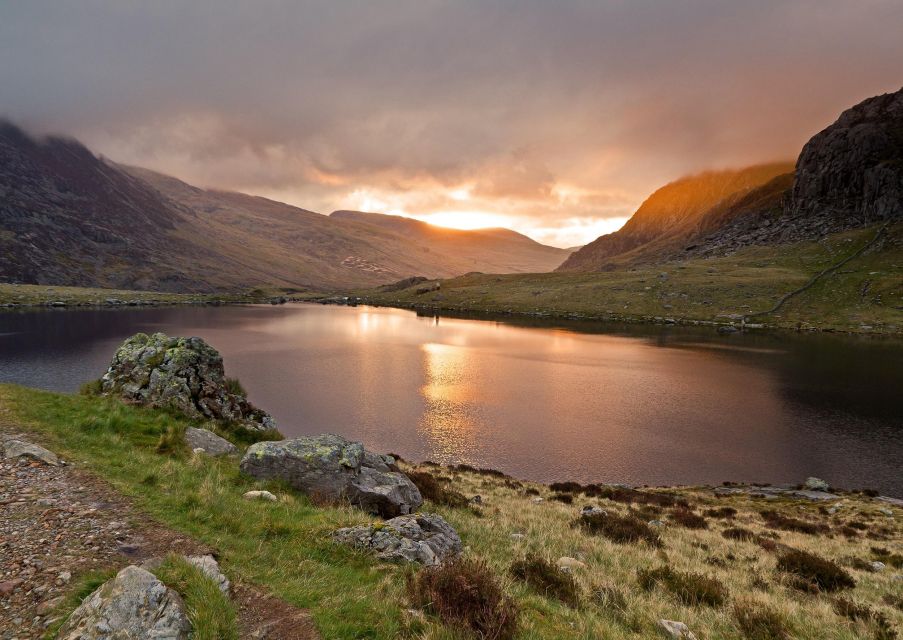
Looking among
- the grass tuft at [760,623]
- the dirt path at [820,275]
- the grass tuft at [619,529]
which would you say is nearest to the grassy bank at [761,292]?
the dirt path at [820,275]

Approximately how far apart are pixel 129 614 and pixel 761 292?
175 metres

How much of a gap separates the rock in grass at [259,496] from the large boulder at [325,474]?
1.51 meters

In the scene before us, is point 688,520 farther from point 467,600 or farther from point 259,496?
point 259,496

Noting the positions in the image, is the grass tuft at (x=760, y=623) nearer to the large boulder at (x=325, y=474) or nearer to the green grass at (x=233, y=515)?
the green grass at (x=233, y=515)

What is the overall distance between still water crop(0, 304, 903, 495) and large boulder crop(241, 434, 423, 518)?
23328mm

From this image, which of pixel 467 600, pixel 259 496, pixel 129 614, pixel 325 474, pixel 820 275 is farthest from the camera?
pixel 820 275

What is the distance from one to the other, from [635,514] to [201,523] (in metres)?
21.5

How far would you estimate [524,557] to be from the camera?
1350cm

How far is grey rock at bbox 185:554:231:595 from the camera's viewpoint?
7.74 m

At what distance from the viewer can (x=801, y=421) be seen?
48.2 m

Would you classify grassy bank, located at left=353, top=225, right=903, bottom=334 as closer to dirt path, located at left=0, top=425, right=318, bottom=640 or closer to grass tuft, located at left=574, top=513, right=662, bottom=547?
grass tuft, located at left=574, top=513, right=662, bottom=547

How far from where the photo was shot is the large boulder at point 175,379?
2038 centimetres

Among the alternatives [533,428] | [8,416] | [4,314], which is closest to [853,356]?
[533,428]

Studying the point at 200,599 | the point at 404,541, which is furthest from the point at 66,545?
the point at 404,541
